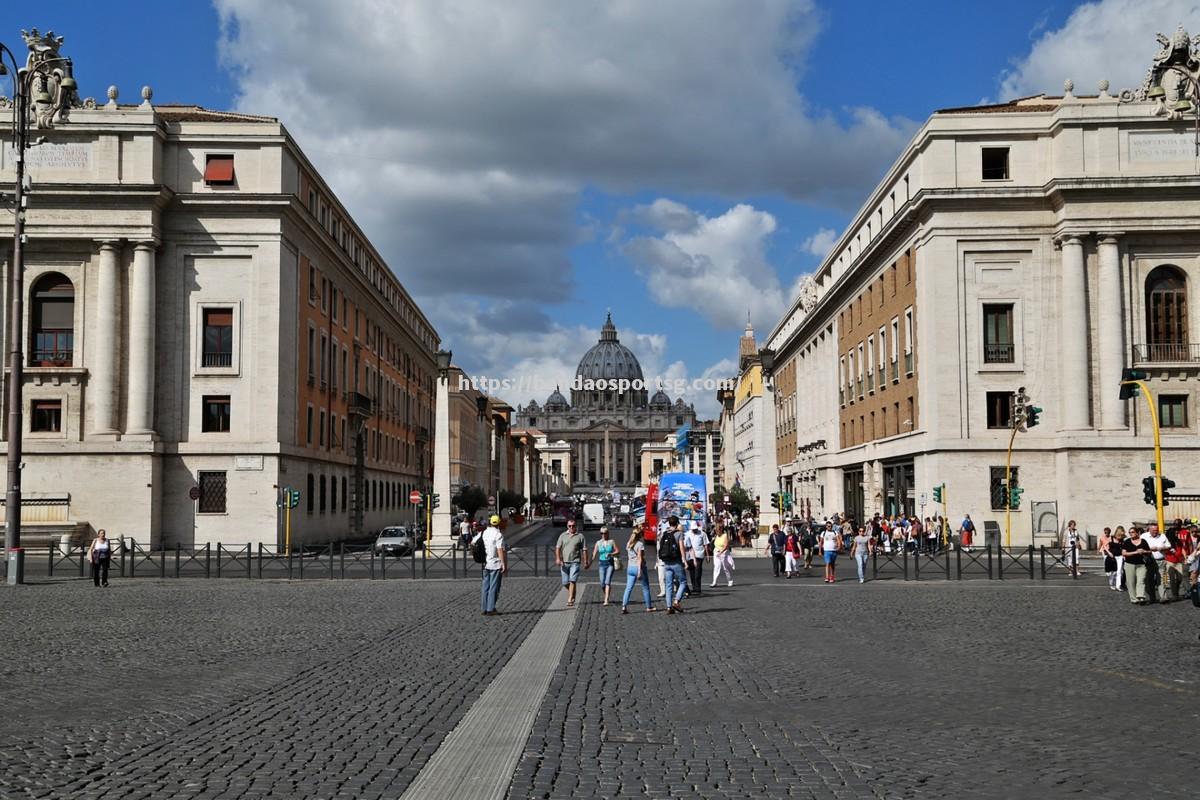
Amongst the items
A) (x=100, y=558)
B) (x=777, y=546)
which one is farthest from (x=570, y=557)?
(x=100, y=558)

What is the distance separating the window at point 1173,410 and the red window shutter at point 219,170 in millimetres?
35639

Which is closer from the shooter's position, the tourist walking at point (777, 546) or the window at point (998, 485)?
the tourist walking at point (777, 546)

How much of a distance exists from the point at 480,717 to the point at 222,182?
1591 inches

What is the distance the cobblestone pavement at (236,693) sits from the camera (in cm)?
829

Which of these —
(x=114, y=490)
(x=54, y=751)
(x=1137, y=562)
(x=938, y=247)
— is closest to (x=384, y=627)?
(x=54, y=751)

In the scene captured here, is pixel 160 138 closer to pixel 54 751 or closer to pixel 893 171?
pixel 893 171

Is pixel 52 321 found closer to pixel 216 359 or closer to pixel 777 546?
pixel 216 359

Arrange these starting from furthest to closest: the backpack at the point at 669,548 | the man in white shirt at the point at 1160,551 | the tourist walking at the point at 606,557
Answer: the man in white shirt at the point at 1160,551 → the tourist walking at the point at 606,557 → the backpack at the point at 669,548

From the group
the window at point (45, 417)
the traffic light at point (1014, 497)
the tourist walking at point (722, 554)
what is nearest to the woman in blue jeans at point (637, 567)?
the tourist walking at point (722, 554)

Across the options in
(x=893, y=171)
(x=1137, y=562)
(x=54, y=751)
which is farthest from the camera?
(x=893, y=171)

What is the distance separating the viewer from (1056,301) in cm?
4581

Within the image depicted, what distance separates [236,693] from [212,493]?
36352 mm

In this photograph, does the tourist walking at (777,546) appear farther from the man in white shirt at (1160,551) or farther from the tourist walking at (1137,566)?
the tourist walking at (1137,566)

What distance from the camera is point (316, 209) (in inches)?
2147
